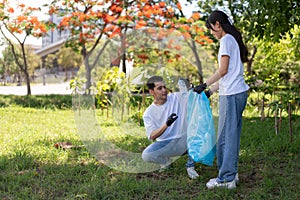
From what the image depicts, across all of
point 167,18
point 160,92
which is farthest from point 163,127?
point 167,18

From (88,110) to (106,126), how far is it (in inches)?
73.8

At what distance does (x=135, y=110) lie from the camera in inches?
165

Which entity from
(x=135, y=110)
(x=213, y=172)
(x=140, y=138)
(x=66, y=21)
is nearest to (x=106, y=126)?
(x=140, y=138)

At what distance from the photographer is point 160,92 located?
10.8ft

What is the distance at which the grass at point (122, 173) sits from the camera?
9.71 ft

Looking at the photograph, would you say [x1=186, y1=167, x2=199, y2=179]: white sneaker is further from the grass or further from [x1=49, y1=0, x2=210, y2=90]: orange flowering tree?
[x1=49, y1=0, x2=210, y2=90]: orange flowering tree

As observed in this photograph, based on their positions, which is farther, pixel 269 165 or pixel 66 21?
pixel 66 21

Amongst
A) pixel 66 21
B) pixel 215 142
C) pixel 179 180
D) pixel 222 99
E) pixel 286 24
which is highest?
pixel 66 21

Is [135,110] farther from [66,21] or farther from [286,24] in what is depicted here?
[66,21]

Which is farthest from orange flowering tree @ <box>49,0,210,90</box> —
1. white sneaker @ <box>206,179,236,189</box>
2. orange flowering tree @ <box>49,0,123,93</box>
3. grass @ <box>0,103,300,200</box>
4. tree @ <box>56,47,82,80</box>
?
tree @ <box>56,47,82,80</box>

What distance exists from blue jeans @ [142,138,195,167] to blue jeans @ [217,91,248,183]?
13.5 inches

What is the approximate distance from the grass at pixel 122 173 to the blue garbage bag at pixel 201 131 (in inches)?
8.1

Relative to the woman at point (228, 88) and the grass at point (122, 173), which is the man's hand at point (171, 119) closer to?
the woman at point (228, 88)

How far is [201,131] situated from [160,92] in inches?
16.5
